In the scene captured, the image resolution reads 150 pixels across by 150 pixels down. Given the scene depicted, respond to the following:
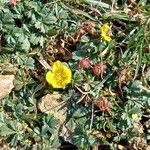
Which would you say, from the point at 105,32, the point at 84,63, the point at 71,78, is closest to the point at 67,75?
the point at 71,78

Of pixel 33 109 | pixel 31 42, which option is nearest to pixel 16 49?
pixel 31 42

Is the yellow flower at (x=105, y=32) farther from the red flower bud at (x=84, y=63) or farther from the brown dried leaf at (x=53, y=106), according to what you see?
the brown dried leaf at (x=53, y=106)

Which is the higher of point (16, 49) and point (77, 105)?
point (16, 49)

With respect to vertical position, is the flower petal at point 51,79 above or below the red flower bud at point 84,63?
below

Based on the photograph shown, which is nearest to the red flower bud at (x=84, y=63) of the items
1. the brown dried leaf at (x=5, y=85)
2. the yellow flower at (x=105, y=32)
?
the yellow flower at (x=105, y=32)

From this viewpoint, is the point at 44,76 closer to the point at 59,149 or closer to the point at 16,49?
the point at 16,49

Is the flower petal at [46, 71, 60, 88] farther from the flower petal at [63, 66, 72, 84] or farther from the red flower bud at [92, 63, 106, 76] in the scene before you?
the red flower bud at [92, 63, 106, 76]
